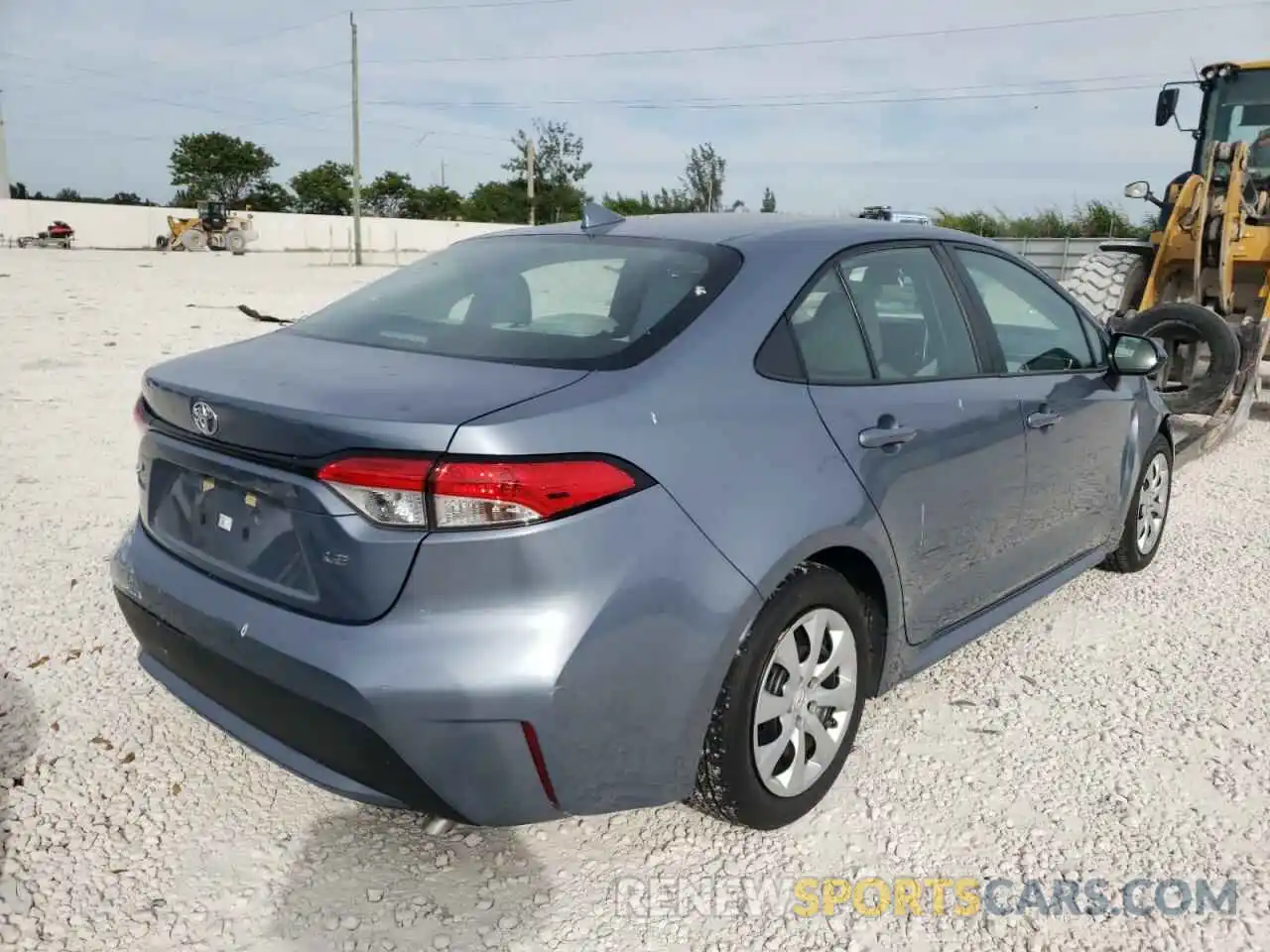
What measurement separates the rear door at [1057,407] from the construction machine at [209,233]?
40.3m

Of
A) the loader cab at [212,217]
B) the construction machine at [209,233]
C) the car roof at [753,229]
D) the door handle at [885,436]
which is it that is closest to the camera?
the door handle at [885,436]

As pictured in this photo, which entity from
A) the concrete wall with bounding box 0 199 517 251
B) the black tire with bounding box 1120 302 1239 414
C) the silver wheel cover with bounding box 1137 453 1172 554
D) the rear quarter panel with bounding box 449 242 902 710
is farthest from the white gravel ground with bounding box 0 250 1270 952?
the concrete wall with bounding box 0 199 517 251

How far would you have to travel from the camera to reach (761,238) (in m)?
2.90

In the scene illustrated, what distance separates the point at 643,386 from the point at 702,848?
4.08 ft

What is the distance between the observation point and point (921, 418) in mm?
2947

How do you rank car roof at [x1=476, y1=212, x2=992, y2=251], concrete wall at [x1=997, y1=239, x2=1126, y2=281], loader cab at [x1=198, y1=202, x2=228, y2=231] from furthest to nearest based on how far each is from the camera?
loader cab at [x1=198, y1=202, x2=228, y2=231], concrete wall at [x1=997, y1=239, x2=1126, y2=281], car roof at [x1=476, y1=212, x2=992, y2=251]

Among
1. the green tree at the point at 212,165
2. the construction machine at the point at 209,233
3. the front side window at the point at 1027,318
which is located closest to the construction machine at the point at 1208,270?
the front side window at the point at 1027,318

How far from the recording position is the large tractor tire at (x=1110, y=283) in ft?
29.0

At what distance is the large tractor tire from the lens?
8836 mm

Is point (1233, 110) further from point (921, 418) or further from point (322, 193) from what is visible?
point (322, 193)

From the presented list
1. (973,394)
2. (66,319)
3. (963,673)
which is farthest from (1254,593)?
(66,319)

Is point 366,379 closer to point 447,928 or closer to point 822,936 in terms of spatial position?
point 447,928

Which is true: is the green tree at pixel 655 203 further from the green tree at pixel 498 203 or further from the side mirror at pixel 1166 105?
the side mirror at pixel 1166 105

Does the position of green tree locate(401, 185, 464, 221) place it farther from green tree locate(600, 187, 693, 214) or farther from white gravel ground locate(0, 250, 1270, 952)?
white gravel ground locate(0, 250, 1270, 952)
